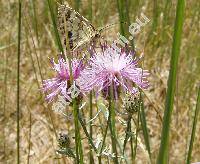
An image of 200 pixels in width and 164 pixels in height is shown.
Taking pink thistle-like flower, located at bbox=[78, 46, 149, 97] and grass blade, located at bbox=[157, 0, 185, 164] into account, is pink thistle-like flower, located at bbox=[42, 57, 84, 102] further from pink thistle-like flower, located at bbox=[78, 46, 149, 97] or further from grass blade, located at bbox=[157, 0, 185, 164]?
grass blade, located at bbox=[157, 0, 185, 164]

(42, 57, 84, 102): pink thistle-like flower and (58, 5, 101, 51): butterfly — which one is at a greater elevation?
(58, 5, 101, 51): butterfly

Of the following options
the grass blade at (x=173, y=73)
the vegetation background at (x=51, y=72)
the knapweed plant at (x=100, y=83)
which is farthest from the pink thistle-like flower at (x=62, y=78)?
the vegetation background at (x=51, y=72)

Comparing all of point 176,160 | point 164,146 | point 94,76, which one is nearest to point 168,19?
point 176,160

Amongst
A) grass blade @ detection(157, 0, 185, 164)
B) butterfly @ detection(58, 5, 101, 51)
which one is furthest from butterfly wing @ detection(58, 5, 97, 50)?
grass blade @ detection(157, 0, 185, 164)

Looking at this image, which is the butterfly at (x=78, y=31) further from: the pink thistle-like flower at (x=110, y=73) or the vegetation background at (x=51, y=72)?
the vegetation background at (x=51, y=72)

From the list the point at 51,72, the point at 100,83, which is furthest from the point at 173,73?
the point at 51,72

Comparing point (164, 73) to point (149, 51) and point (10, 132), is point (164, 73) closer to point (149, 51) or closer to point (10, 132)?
point (149, 51)

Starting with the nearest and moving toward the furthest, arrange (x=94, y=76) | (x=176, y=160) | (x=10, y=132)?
1. (x=94, y=76)
2. (x=176, y=160)
3. (x=10, y=132)
